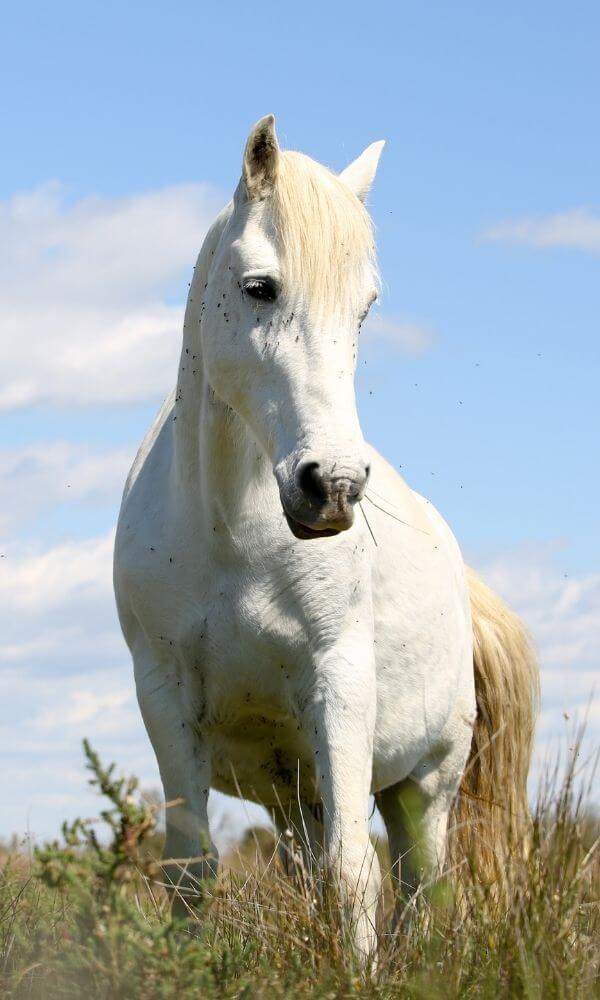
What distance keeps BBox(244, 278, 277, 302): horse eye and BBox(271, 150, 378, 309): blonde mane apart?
0.06 meters

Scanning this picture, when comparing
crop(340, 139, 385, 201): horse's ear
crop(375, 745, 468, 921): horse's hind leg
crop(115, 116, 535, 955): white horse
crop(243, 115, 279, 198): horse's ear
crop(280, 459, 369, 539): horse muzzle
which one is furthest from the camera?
crop(375, 745, 468, 921): horse's hind leg

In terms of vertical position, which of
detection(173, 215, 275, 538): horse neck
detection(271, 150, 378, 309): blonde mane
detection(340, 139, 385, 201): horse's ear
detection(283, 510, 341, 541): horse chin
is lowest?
detection(283, 510, 341, 541): horse chin

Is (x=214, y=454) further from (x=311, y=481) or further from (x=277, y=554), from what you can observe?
(x=311, y=481)

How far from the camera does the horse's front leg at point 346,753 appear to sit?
420 cm

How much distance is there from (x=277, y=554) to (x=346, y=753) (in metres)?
0.69

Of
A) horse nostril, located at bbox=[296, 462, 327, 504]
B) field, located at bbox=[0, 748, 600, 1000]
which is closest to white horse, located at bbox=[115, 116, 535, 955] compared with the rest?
horse nostril, located at bbox=[296, 462, 327, 504]

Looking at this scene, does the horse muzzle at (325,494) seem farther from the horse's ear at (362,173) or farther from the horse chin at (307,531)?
the horse's ear at (362,173)

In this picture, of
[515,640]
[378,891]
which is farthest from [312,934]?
[515,640]

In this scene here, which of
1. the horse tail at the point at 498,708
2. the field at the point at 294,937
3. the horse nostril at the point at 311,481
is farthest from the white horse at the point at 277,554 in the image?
the horse tail at the point at 498,708

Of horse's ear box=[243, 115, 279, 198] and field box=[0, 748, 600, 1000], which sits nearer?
field box=[0, 748, 600, 1000]

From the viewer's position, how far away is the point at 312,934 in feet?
11.3

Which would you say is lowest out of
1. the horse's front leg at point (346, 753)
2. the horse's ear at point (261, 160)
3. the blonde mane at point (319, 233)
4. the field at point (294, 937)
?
the field at point (294, 937)

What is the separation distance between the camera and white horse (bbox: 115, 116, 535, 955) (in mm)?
3848

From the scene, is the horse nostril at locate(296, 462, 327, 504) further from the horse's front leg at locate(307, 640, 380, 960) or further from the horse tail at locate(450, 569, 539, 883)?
the horse tail at locate(450, 569, 539, 883)
